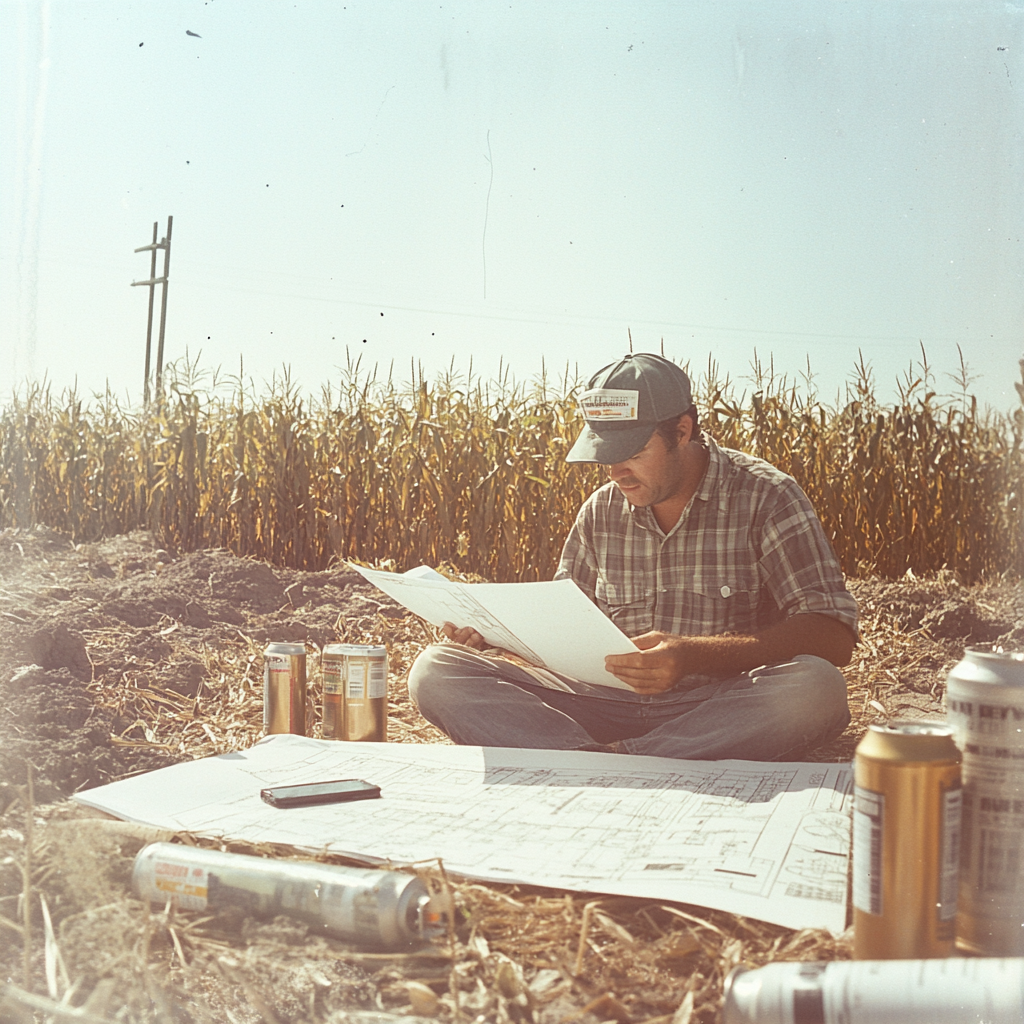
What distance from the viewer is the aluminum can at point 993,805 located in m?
1.04

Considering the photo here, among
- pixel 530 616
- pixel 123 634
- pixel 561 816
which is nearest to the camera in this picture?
pixel 561 816

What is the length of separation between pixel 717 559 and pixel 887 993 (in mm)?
1778

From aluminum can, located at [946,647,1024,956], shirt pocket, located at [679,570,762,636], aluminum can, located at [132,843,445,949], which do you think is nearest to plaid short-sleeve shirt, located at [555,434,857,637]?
shirt pocket, located at [679,570,762,636]

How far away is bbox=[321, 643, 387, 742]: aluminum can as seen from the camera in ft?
7.85

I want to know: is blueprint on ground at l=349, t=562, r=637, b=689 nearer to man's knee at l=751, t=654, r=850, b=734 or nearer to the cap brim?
man's knee at l=751, t=654, r=850, b=734

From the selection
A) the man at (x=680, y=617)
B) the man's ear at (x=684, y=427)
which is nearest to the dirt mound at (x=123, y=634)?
the man at (x=680, y=617)

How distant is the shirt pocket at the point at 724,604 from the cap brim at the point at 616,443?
445 mm

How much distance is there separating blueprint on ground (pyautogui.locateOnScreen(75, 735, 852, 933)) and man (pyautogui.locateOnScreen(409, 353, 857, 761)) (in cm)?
18

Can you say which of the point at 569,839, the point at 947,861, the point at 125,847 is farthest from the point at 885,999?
the point at 125,847

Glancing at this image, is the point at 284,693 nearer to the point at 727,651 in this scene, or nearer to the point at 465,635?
the point at 465,635

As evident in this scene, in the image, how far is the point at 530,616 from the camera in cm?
204

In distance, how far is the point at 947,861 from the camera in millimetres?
1046

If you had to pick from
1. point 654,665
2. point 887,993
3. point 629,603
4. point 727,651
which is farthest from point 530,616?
point 887,993

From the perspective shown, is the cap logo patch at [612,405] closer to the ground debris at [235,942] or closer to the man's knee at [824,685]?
the man's knee at [824,685]
